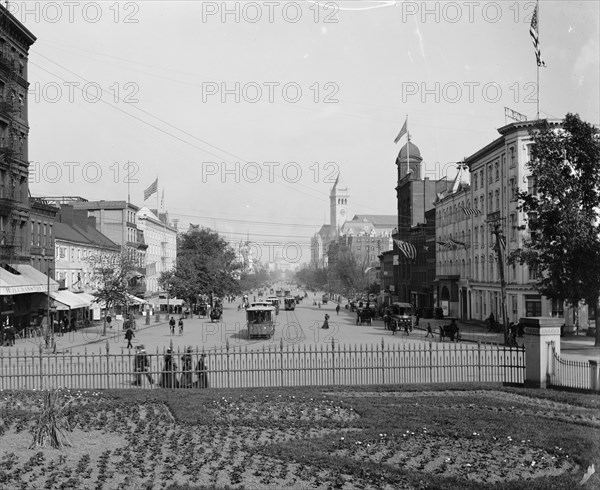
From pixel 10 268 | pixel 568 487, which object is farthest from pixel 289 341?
pixel 568 487

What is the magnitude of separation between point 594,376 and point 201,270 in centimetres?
7119

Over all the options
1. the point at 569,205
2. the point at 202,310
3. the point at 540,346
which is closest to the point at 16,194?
the point at 569,205

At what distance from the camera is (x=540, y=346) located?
815 inches

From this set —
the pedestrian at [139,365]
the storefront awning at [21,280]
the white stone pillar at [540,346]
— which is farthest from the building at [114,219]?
the white stone pillar at [540,346]

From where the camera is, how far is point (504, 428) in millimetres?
15258

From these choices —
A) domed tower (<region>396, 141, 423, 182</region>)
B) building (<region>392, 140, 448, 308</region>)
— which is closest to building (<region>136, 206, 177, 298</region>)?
building (<region>392, 140, 448, 308</region>)

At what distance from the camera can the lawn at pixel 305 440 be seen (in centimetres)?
1170

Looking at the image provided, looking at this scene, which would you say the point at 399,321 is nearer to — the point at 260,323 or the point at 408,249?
the point at 260,323

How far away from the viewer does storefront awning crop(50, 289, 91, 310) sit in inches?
1941

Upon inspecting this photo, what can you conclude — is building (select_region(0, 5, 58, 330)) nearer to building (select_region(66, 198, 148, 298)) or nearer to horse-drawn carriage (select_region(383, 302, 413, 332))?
horse-drawn carriage (select_region(383, 302, 413, 332))

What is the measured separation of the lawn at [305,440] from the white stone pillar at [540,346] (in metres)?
1.15

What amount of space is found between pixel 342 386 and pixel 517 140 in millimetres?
37303

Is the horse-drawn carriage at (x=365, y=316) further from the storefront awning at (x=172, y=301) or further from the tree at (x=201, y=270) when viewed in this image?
the tree at (x=201, y=270)

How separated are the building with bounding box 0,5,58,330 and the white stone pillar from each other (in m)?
31.7
